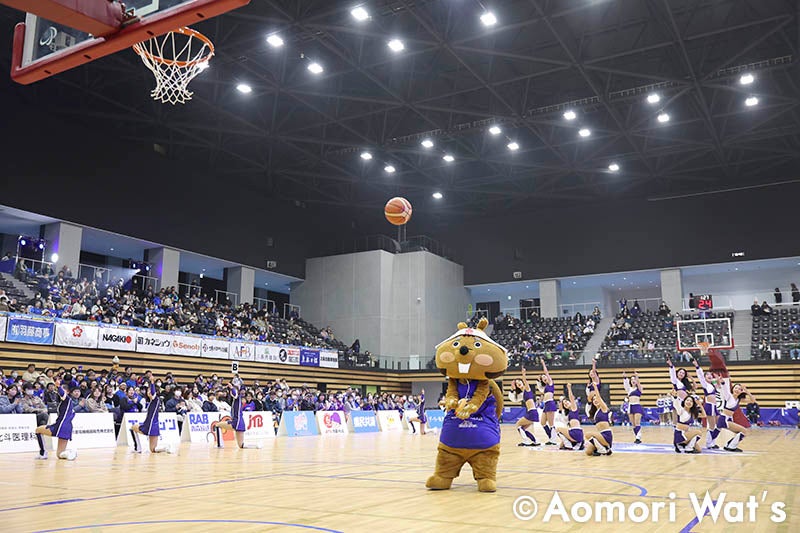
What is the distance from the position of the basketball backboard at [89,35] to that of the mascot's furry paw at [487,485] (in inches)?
220

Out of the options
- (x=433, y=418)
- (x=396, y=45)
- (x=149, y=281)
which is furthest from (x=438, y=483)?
(x=149, y=281)

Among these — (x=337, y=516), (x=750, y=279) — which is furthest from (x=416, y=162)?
(x=337, y=516)

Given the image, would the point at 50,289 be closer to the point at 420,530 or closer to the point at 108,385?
the point at 108,385

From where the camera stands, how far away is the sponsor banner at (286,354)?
2970 centimetres

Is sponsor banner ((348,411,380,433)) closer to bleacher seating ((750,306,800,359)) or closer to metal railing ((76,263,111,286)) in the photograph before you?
metal railing ((76,263,111,286))

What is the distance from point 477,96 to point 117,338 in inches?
640

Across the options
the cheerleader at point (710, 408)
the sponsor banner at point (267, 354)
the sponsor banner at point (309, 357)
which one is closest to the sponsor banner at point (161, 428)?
the sponsor banner at point (267, 354)

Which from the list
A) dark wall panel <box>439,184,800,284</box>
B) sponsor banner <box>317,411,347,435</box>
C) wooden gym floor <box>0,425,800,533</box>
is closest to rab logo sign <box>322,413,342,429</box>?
sponsor banner <box>317,411,347,435</box>

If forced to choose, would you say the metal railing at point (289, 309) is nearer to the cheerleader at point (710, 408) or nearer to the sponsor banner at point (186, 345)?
the sponsor banner at point (186, 345)

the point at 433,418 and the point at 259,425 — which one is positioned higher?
the point at 259,425

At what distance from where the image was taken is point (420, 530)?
5.14m

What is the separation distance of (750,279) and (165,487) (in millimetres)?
36899

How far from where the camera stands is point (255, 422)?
67.6 feet

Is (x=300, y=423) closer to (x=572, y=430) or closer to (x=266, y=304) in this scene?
(x=572, y=430)
